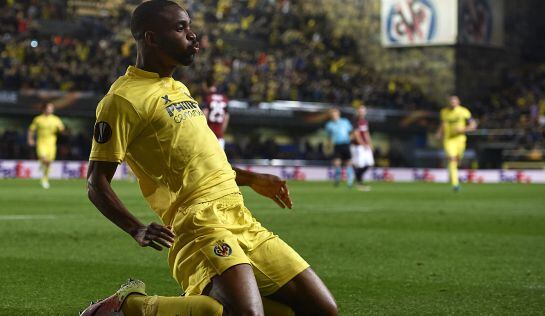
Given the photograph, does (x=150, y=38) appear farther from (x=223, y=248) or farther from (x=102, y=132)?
(x=223, y=248)

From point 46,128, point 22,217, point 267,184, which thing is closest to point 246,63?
point 46,128

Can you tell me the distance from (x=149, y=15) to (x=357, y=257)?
17.8ft

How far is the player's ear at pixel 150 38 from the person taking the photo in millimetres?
4742

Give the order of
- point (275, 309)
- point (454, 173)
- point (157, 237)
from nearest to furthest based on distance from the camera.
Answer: point (157, 237), point (275, 309), point (454, 173)

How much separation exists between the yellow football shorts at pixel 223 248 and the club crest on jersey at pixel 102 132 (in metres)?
0.48

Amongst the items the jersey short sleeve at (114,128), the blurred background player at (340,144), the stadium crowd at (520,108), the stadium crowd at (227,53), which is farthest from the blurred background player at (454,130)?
the jersey short sleeve at (114,128)

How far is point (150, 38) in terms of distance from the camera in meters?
4.75

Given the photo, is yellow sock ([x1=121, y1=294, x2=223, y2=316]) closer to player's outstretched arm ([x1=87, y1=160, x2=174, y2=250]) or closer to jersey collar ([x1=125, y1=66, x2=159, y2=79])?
player's outstretched arm ([x1=87, y1=160, x2=174, y2=250])

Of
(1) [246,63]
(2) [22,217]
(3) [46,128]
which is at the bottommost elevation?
(3) [46,128]

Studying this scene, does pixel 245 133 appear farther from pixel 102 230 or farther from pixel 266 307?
pixel 266 307

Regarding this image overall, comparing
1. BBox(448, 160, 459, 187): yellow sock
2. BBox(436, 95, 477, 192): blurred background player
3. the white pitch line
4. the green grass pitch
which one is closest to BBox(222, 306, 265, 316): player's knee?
the green grass pitch

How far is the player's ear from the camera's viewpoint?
4.74 meters

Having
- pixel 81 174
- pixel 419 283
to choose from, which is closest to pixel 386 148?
pixel 81 174

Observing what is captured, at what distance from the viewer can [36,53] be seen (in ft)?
117
